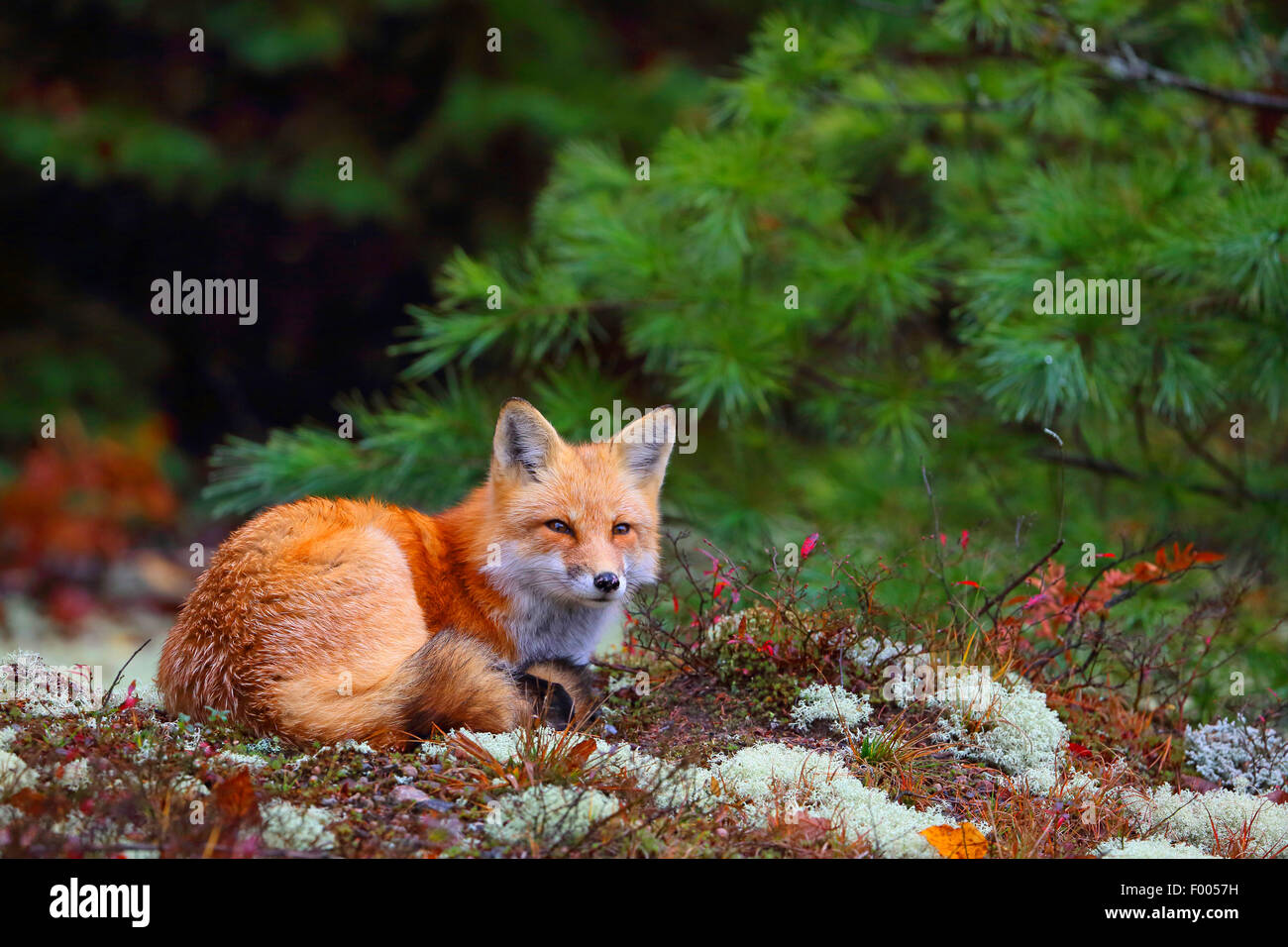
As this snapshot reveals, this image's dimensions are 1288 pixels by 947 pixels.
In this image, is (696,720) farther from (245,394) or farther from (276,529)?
(245,394)

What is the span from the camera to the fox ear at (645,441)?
3.67m

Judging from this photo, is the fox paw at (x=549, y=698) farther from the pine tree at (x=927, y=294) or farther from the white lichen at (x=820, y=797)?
the pine tree at (x=927, y=294)

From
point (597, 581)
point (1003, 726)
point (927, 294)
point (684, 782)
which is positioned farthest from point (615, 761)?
point (927, 294)

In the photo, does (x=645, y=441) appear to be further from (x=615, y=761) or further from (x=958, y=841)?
(x=958, y=841)

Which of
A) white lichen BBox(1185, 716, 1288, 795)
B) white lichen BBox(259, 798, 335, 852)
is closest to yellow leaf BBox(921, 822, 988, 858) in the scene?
white lichen BBox(1185, 716, 1288, 795)

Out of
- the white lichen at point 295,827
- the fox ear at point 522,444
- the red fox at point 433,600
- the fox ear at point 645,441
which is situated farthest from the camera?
the fox ear at point 645,441

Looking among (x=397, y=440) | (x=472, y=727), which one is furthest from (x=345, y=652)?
(x=397, y=440)

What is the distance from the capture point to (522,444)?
11.6 feet

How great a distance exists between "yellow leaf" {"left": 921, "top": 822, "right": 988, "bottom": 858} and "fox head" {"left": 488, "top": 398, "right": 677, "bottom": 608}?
43.6 inches

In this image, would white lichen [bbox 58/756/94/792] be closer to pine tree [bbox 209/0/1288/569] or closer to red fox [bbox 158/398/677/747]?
red fox [bbox 158/398/677/747]

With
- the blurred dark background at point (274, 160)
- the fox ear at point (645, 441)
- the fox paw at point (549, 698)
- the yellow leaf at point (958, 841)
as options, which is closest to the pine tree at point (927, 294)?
the fox ear at point (645, 441)

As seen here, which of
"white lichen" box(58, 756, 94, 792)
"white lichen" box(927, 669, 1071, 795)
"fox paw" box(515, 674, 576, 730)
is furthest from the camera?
"white lichen" box(927, 669, 1071, 795)

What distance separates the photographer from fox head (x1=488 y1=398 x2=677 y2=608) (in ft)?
10.9

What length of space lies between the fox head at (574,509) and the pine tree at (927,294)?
1087mm
